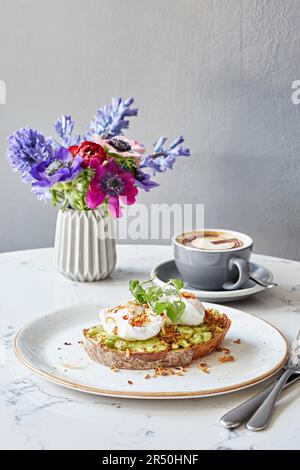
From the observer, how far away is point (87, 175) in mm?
1604

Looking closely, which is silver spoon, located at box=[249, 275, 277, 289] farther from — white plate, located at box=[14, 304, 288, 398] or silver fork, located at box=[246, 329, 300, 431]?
silver fork, located at box=[246, 329, 300, 431]

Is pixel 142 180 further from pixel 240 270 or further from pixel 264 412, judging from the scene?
pixel 264 412

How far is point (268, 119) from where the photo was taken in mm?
2258

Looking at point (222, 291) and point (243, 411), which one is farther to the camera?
point (222, 291)

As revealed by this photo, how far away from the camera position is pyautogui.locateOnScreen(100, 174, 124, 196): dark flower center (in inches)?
61.7

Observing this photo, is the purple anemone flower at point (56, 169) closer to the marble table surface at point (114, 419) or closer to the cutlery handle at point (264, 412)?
the marble table surface at point (114, 419)

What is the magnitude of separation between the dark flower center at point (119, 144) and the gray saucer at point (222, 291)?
1.03ft

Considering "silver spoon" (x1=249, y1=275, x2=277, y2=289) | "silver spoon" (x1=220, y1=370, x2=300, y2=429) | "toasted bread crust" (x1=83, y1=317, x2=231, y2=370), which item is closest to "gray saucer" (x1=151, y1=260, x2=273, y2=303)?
"silver spoon" (x1=249, y1=275, x2=277, y2=289)

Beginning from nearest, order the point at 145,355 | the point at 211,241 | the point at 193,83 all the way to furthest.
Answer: the point at 145,355 → the point at 211,241 → the point at 193,83

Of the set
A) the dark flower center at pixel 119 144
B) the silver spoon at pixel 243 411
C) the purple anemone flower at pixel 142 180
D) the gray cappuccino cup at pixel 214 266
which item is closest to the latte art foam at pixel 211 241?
the gray cappuccino cup at pixel 214 266

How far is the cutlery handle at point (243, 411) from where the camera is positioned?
986 millimetres

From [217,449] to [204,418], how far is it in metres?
0.09

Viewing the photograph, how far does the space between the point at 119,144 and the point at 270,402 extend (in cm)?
79

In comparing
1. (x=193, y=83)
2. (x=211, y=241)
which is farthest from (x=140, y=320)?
(x=193, y=83)
